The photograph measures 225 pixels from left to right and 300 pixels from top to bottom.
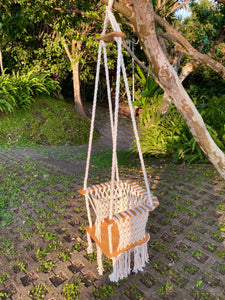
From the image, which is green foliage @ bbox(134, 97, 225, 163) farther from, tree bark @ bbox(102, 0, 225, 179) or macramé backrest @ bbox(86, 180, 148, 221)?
macramé backrest @ bbox(86, 180, 148, 221)

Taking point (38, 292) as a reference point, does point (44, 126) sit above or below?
above

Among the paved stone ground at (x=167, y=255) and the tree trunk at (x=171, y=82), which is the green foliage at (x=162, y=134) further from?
the tree trunk at (x=171, y=82)

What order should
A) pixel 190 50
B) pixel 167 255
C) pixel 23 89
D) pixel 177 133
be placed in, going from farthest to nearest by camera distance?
pixel 23 89, pixel 177 133, pixel 190 50, pixel 167 255

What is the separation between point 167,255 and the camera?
1.87 meters

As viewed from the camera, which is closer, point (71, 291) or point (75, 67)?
point (71, 291)

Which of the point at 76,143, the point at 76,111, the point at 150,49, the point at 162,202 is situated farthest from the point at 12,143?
the point at 150,49

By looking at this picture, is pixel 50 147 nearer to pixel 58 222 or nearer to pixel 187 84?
pixel 58 222

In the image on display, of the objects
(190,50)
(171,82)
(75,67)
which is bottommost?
(171,82)

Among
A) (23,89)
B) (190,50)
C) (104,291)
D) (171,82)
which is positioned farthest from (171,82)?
(23,89)

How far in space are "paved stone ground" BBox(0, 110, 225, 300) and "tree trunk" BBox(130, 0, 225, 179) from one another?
2.06 feet

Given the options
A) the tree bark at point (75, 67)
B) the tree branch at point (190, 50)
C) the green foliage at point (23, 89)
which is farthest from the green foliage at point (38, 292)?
the tree bark at point (75, 67)

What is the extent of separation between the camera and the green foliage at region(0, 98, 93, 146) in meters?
5.53

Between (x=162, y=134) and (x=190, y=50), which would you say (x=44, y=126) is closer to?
(x=162, y=134)

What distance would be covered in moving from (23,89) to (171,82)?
5.74 metres
